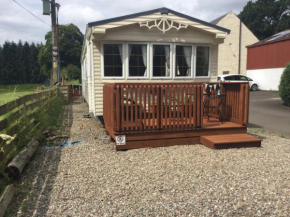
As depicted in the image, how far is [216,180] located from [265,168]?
101 cm

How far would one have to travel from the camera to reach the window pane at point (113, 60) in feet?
25.8

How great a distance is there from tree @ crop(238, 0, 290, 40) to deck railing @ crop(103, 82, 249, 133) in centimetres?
5093

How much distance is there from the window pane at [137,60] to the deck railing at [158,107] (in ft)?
8.21

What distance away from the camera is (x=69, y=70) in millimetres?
42219

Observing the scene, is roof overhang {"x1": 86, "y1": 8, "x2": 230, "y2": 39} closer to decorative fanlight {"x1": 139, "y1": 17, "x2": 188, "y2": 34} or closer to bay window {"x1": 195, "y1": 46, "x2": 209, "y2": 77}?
decorative fanlight {"x1": 139, "y1": 17, "x2": 188, "y2": 34}

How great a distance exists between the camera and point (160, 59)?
8.19 meters

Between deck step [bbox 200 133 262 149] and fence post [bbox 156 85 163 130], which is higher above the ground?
fence post [bbox 156 85 163 130]

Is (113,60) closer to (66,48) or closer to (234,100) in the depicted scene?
(234,100)

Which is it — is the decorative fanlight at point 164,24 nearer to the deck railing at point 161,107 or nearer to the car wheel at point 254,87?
the deck railing at point 161,107

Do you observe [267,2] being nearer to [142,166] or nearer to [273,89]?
[273,89]

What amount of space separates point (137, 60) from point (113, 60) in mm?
697

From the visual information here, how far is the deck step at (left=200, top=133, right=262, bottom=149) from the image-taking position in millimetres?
5230

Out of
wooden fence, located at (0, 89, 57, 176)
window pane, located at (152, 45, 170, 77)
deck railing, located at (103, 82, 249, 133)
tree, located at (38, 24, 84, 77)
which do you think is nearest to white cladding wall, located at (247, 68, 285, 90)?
window pane, located at (152, 45, 170, 77)

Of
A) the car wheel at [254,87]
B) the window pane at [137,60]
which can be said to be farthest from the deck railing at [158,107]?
the car wheel at [254,87]
